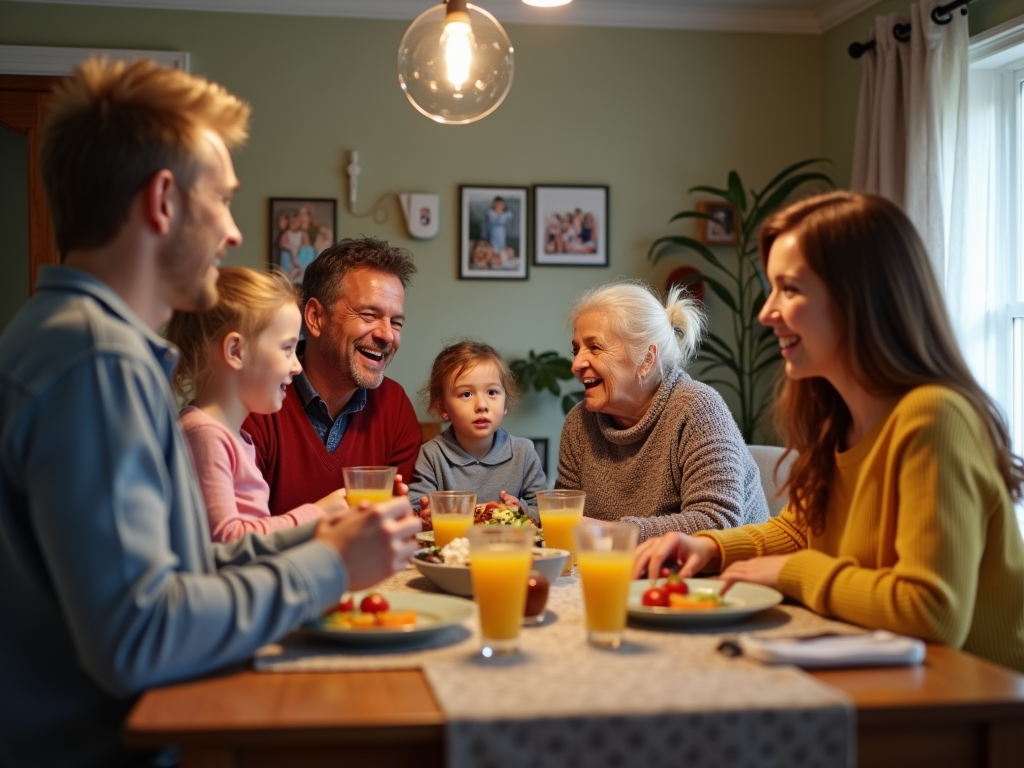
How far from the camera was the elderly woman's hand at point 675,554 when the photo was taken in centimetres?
186

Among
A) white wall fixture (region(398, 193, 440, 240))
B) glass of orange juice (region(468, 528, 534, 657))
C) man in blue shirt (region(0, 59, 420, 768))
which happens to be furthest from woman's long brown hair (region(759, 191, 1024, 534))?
white wall fixture (region(398, 193, 440, 240))

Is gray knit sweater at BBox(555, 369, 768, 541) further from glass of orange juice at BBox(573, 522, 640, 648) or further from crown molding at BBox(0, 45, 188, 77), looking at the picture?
crown molding at BBox(0, 45, 188, 77)

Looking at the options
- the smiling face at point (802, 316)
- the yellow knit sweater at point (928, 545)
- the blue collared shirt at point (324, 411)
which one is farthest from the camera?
the blue collared shirt at point (324, 411)

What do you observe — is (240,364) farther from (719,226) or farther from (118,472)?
(719,226)

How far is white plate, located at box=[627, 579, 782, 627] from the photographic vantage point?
1513mm

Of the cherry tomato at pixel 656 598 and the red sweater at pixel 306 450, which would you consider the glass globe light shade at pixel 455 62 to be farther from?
the cherry tomato at pixel 656 598

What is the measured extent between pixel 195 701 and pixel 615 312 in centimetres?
192

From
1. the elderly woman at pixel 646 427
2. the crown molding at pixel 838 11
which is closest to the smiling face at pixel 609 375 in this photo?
the elderly woman at pixel 646 427

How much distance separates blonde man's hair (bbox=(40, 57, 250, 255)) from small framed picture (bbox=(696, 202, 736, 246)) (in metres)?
4.17

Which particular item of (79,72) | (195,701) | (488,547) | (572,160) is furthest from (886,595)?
(572,160)

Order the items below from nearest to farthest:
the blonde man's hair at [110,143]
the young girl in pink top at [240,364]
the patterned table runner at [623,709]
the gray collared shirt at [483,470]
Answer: the patterned table runner at [623,709] → the blonde man's hair at [110,143] → the young girl in pink top at [240,364] → the gray collared shirt at [483,470]

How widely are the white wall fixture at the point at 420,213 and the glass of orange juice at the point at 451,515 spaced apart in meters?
3.27

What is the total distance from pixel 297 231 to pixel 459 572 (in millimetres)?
3599

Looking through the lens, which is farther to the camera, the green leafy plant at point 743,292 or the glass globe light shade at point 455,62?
the green leafy plant at point 743,292
